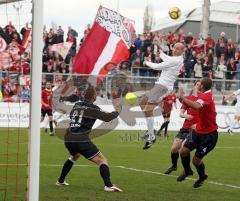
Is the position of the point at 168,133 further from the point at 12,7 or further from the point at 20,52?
the point at 12,7

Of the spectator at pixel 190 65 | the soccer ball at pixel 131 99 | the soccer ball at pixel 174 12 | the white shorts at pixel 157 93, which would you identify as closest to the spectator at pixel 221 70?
the spectator at pixel 190 65

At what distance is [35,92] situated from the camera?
889 cm

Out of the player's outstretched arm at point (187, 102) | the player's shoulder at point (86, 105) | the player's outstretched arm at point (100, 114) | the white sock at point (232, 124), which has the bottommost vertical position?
the white sock at point (232, 124)

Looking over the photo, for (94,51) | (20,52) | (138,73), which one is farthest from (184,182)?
(138,73)

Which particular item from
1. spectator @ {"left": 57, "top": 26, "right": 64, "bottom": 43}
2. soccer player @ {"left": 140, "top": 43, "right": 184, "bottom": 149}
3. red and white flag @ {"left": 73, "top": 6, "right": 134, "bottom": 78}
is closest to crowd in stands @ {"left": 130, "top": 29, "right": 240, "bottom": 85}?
spectator @ {"left": 57, "top": 26, "right": 64, "bottom": 43}

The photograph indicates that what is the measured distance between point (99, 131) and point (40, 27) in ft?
67.0

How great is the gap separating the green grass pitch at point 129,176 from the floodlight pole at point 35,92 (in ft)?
8.04

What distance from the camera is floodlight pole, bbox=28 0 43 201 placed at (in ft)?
28.8

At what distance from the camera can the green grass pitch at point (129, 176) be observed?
12.0 meters

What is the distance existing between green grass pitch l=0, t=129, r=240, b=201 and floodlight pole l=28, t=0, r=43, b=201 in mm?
2450

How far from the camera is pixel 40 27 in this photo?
8805 mm

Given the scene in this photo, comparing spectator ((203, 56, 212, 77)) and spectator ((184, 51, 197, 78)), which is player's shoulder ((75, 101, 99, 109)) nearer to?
spectator ((184, 51, 197, 78))

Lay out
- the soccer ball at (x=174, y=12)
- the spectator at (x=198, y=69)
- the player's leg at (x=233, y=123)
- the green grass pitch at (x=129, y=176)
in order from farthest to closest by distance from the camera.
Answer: the spectator at (x=198, y=69), the soccer ball at (x=174, y=12), the player's leg at (x=233, y=123), the green grass pitch at (x=129, y=176)

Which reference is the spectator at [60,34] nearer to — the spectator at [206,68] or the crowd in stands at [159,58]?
the crowd in stands at [159,58]
